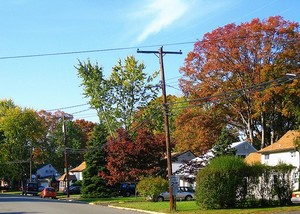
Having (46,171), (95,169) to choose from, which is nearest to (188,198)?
(95,169)

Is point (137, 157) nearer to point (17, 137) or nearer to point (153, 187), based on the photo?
point (153, 187)

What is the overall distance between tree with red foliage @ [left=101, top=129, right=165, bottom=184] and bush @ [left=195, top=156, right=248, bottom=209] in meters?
17.6

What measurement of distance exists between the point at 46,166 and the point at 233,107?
6457cm

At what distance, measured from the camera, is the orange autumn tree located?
5309cm

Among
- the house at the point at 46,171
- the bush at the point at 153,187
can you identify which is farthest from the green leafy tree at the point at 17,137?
the bush at the point at 153,187

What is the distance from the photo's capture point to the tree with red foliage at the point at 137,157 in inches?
1815

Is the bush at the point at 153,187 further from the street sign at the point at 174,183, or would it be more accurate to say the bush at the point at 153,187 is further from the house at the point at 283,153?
the house at the point at 283,153

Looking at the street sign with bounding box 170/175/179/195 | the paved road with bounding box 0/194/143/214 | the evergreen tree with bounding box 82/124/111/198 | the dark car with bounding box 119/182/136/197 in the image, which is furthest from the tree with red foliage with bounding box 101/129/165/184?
the street sign with bounding box 170/175/179/195

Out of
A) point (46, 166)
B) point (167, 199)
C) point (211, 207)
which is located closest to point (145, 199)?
point (167, 199)

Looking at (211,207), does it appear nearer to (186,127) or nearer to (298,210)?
(298,210)

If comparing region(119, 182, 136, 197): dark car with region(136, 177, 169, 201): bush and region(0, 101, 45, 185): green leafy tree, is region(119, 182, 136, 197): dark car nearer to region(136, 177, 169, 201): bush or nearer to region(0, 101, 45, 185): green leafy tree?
region(136, 177, 169, 201): bush

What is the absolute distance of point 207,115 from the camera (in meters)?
59.8

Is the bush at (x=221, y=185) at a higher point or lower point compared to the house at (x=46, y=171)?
lower

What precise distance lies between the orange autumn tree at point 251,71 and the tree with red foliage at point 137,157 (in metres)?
7.60
